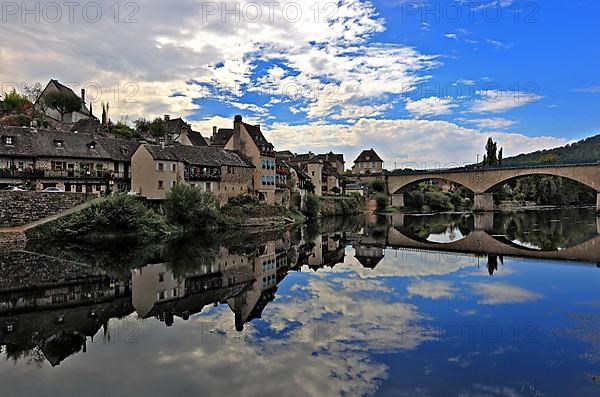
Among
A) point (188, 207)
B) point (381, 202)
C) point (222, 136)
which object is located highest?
point (222, 136)

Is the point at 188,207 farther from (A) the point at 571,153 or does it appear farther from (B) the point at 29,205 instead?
(A) the point at 571,153

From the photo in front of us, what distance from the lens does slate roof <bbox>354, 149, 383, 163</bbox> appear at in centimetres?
13812

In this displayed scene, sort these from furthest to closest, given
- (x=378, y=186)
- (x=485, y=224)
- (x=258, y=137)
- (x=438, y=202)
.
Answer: (x=378, y=186) → (x=438, y=202) → (x=485, y=224) → (x=258, y=137)

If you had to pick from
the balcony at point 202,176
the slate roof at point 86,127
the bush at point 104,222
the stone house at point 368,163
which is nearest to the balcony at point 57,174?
the balcony at point 202,176

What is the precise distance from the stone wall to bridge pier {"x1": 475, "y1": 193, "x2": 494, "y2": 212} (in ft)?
261

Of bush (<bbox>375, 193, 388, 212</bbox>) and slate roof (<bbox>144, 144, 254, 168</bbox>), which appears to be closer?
slate roof (<bbox>144, 144, 254, 168</bbox>)

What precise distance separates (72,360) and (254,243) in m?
26.7

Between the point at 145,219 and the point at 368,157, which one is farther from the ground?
the point at 368,157

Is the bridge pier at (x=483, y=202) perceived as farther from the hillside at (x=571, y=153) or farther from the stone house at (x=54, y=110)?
the stone house at (x=54, y=110)

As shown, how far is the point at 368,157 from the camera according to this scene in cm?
13888

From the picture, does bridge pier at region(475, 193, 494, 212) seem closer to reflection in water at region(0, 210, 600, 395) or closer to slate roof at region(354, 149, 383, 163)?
slate roof at region(354, 149, 383, 163)

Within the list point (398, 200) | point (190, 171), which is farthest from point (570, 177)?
point (190, 171)

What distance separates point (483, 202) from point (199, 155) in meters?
65.2

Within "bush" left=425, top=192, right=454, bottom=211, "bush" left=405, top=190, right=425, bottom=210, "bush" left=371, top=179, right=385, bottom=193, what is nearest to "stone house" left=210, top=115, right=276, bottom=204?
"bush" left=371, top=179, right=385, bottom=193
